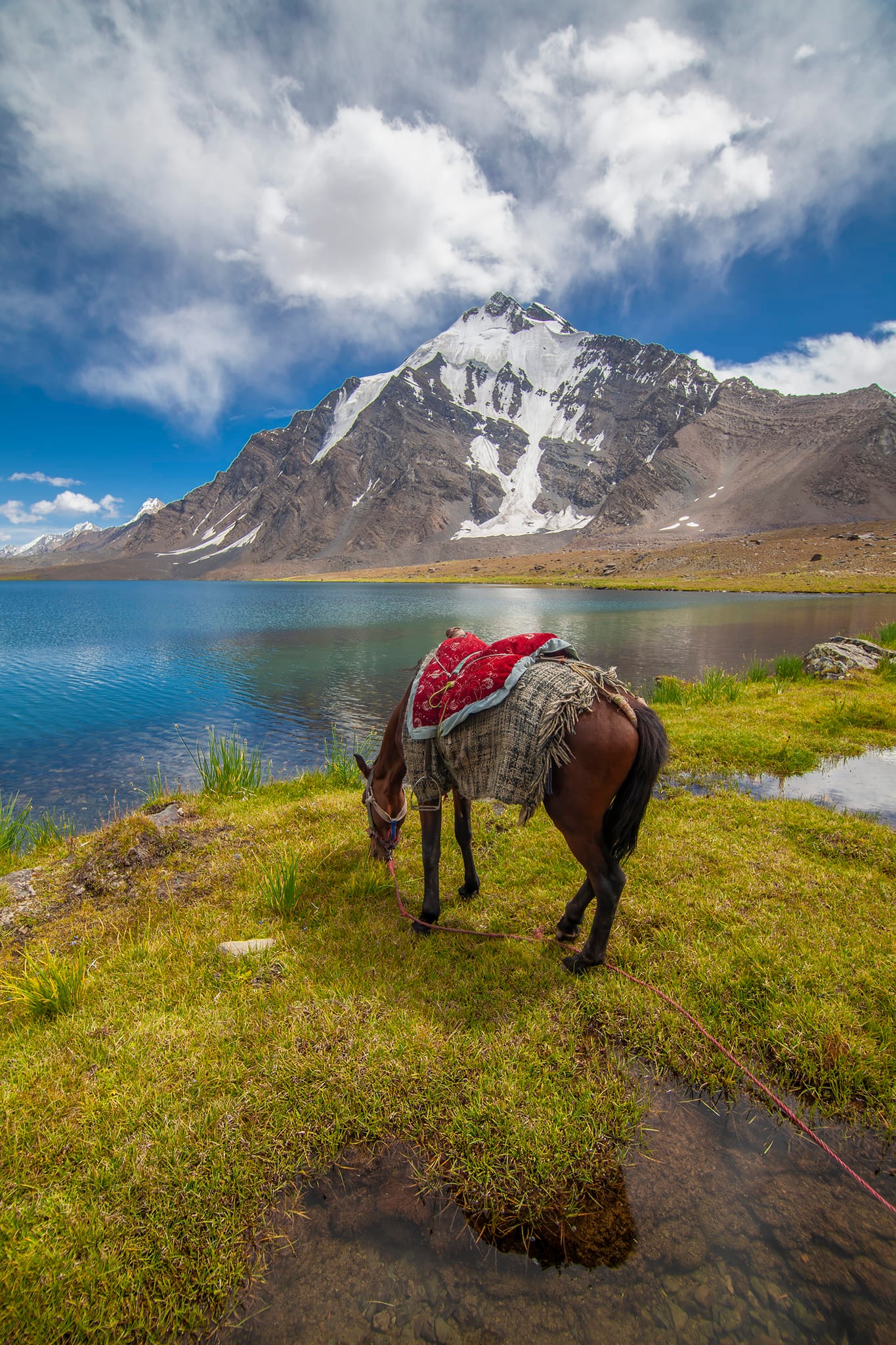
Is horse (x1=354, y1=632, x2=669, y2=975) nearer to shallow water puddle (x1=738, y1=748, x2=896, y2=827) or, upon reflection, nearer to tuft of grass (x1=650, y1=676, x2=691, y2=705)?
shallow water puddle (x1=738, y1=748, x2=896, y2=827)

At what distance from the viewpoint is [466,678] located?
443cm

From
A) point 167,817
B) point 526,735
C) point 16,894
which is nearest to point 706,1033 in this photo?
point 526,735

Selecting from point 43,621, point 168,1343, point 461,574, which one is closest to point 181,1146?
point 168,1343

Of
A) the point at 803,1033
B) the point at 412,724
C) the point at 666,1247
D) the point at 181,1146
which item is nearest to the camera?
the point at 666,1247

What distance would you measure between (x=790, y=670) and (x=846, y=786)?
7.93m

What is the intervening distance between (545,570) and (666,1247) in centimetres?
12152

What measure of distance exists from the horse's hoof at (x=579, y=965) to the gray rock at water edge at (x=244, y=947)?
242 centimetres

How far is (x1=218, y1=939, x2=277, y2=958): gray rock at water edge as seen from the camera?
4.29 metres

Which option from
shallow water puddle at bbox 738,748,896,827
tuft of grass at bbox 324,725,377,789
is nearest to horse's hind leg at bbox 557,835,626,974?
shallow water puddle at bbox 738,748,896,827

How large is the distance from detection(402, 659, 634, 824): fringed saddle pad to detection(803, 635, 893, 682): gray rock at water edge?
Result: 13249 mm

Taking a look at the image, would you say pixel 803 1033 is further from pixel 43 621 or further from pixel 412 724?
pixel 43 621

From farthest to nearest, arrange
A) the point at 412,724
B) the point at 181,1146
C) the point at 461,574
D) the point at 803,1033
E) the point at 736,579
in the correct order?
1. the point at 461,574
2. the point at 736,579
3. the point at 412,724
4. the point at 803,1033
5. the point at 181,1146

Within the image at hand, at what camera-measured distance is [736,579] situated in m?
74.7

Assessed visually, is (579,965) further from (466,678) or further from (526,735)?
(466,678)
